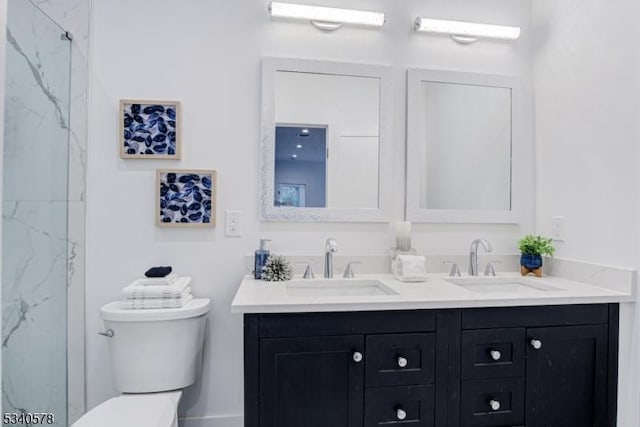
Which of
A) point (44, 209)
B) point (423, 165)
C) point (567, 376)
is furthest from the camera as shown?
point (423, 165)

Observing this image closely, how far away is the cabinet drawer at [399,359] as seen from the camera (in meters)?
1.28

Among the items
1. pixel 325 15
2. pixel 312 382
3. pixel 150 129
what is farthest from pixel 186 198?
pixel 325 15

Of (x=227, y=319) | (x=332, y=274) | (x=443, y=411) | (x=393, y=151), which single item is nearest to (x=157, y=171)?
(x=227, y=319)

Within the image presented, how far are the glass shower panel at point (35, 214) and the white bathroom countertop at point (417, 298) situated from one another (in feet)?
A: 2.68

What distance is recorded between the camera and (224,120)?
5.76 feet

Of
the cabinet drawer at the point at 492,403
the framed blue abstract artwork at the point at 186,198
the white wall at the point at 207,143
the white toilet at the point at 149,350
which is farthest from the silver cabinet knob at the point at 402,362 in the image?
the framed blue abstract artwork at the point at 186,198

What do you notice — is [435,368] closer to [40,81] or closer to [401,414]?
[401,414]

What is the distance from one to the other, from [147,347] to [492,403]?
1368mm

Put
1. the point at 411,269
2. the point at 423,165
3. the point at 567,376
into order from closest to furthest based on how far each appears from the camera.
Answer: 1. the point at 567,376
2. the point at 411,269
3. the point at 423,165

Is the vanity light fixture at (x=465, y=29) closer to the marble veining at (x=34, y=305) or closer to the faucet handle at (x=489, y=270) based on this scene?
the faucet handle at (x=489, y=270)

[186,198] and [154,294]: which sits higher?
[186,198]

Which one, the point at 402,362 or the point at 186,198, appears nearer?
the point at 402,362

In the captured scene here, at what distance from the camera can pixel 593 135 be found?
158cm

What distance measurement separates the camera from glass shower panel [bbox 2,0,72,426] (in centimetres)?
132
